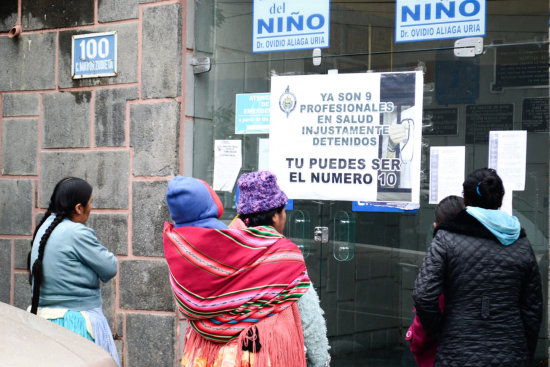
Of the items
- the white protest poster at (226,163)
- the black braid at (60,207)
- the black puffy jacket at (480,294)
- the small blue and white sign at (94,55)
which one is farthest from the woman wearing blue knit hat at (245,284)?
the small blue and white sign at (94,55)

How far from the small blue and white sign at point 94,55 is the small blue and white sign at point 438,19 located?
2.33 meters

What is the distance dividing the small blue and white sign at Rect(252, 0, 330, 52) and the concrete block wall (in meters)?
0.59

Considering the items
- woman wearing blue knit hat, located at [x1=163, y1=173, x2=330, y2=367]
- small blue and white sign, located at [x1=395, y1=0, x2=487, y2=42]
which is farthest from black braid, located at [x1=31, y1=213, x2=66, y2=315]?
small blue and white sign, located at [x1=395, y1=0, x2=487, y2=42]

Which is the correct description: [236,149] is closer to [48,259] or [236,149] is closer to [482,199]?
[48,259]

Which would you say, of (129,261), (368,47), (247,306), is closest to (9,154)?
(129,261)

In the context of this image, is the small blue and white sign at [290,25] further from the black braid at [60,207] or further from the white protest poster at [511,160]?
the black braid at [60,207]

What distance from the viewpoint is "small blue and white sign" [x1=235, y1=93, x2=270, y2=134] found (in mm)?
5830

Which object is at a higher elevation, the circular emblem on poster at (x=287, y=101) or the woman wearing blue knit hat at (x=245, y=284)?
the circular emblem on poster at (x=287, y=101)

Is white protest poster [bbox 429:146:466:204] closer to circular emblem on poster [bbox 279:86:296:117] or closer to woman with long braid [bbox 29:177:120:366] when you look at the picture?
circular emblem on poster [bbox 279:86:296:117]

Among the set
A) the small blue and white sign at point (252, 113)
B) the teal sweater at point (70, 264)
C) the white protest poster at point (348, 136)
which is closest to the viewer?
the teal sweater at point (70, 264)

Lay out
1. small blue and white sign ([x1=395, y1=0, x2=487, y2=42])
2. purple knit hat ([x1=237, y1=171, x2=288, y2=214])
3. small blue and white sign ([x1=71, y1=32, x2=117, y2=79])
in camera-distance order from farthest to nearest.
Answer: small blue and white sign ([x1=71, y1=32, x2=117, y2=79]), small blue and white sign ([x1=395, y1=0, x2=487, y2=42]), purple knit hat ([x1=237, y1=171, x2=288, y2=214])

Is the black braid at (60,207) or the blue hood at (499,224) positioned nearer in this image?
the blue hood at (499,224)

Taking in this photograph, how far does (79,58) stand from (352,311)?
3.04 metres

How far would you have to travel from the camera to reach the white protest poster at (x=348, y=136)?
17.2 ft
